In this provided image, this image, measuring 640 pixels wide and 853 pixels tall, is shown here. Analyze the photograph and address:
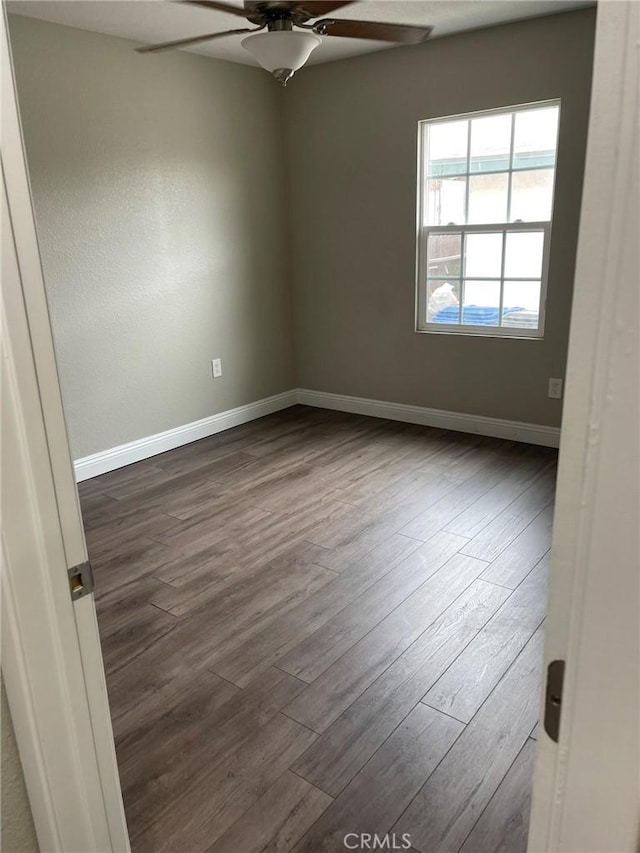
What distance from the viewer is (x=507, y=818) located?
1.61 m

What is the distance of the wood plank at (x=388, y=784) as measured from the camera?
62.4 inches

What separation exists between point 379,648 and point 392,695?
237 mm

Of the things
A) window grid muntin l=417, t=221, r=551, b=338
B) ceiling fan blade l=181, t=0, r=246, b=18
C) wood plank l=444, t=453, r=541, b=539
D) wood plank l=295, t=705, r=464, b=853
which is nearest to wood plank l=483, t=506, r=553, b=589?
wood plank l=444, t=453, r=541, b=539

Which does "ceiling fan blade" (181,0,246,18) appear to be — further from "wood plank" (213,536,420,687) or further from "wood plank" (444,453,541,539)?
"wood plank" (444,453,541,539)

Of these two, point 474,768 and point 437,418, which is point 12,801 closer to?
point 474,768

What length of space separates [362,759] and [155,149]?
3.58 m

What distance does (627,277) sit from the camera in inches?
18.5

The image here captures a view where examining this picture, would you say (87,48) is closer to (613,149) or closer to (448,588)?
(448,588)

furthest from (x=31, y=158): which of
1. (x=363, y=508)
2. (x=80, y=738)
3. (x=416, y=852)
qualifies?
(x=416, y=852)

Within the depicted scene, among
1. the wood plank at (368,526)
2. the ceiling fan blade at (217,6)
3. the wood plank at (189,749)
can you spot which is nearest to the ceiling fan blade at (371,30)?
the ceiling fan blade at (217,6)

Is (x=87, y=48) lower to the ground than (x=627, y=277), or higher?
higher

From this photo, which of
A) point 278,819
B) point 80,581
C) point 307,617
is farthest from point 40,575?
point 307,617

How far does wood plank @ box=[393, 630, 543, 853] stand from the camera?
1587 millimetres

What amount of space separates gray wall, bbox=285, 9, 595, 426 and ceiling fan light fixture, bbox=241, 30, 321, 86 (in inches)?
74.8
